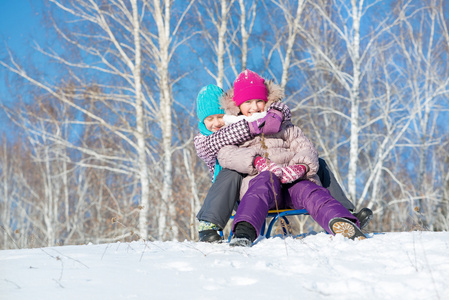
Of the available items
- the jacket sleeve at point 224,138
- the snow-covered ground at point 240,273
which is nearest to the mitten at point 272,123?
the jacket sleeve at point 224,138

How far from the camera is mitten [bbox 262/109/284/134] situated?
3256mm

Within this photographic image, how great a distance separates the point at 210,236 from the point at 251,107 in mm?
1200

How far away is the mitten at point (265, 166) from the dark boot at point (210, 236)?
1.89 feet

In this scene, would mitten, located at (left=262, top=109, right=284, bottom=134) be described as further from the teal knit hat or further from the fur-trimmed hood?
the teal knit hat

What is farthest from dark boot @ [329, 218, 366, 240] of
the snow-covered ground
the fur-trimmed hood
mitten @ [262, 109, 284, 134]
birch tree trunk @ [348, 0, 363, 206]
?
birch tree trunk @ [348, 0, 363, 206]

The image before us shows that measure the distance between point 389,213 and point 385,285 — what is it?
63.9 feet

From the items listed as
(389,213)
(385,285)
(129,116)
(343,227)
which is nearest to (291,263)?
(385,285)

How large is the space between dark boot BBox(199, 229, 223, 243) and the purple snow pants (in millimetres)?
247

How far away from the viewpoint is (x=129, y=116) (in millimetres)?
9594

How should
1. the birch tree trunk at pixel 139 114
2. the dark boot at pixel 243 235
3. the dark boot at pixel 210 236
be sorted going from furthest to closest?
1. the birch tree trunk at pixel 139 114
2. the dark boot at pixel 210 236
3. the dark boot at pixel 243 235

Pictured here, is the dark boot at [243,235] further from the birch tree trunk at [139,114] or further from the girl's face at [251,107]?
the birch tree trunk at [139,114]

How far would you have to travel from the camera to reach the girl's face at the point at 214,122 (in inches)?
154

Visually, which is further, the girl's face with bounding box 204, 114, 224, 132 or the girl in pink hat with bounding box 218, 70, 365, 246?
the girl's face with bounding box 204, 114, 224, 132

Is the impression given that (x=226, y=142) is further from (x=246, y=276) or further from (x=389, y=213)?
(x=389, y=213)
